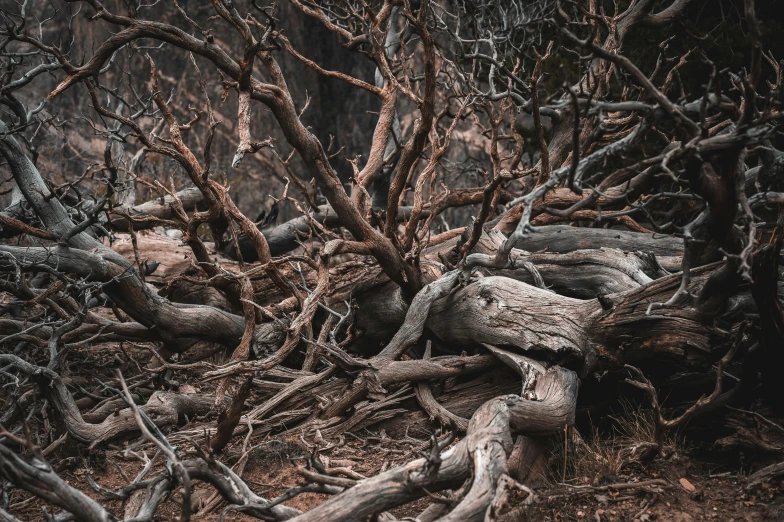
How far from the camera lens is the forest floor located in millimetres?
3520

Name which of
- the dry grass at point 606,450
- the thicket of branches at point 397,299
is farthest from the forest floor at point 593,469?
the thicket of branches at point 397,299

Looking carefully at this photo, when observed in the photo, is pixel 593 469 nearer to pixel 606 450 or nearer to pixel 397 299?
pixel 606 450

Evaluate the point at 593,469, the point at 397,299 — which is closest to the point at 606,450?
the point at 593,469

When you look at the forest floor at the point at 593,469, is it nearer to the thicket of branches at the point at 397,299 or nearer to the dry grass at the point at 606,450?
the dry grass at the point at 606,450

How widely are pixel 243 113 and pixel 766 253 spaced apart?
2.97 m

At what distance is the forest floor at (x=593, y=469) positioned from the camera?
3.52 metres

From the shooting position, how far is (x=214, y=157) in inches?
529

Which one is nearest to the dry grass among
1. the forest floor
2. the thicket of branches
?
the forest floor

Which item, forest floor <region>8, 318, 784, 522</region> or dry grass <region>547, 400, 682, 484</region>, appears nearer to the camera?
forest floor <region>8, 318, 784, 522</region>

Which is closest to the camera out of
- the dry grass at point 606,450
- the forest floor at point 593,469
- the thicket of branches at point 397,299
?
the thicket of branches at point 397,299

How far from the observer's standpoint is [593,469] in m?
3.84

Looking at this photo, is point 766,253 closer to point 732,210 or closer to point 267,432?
point 732,210

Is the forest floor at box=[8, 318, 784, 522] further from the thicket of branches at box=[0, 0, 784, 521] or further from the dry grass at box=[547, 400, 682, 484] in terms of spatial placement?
the thicket of branches at box=[0, 0, 784, 521]

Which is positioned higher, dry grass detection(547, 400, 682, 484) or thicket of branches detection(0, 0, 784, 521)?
thicket of branches detection(0, 0, 784, 521)
